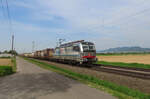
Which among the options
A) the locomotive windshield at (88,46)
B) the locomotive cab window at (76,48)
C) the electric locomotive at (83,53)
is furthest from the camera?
the locomotive cab window at (76,48)

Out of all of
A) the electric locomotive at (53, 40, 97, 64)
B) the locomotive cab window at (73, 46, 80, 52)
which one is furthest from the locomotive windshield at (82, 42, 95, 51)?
the locomotive cab window at (73, 46, 80, 52)

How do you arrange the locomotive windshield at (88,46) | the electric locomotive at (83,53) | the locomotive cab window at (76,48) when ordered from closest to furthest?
the electric locomotive at (83,53)
the locomotive windshield at (88,46)
the locomotive cab window at (76,48)

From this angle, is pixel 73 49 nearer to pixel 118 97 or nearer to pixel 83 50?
pixel 83 50

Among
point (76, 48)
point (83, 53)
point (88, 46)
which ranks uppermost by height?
point (88, 46)

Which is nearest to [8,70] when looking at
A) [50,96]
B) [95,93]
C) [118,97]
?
[50,96]

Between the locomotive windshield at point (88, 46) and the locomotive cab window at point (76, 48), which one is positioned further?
the locomotive cab window at point (76, 48)

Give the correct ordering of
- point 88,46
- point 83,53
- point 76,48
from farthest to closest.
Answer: point 76,48 → point 88,46 → point 83,53

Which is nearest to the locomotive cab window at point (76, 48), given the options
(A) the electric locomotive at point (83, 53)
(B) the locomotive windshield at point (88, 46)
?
(A) the electric locomotive at point (83, 53)

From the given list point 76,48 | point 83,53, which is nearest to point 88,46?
point 83,53

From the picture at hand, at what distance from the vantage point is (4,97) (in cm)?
590

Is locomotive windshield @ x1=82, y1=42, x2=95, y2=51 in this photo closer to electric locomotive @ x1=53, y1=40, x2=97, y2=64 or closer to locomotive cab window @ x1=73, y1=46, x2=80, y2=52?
electric locomotive @ x1=53, y1=40, x2=97, y2=64

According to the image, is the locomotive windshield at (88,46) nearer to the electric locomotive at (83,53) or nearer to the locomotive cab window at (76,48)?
the electric locomotive at (83,53)

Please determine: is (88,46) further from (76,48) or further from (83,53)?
(76,48)

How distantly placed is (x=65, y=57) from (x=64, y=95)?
1792cm
